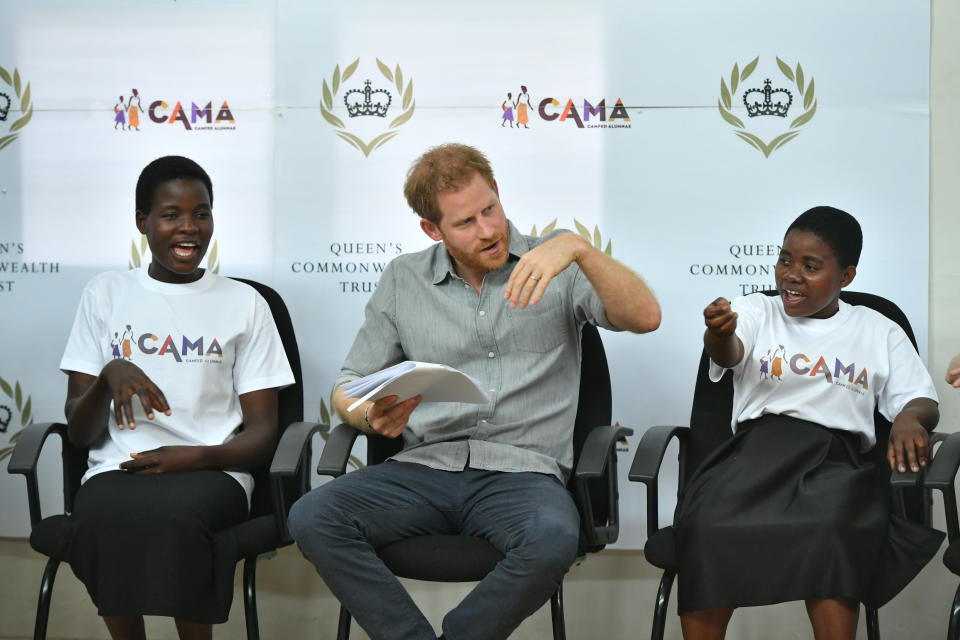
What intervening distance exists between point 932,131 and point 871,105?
21 cm

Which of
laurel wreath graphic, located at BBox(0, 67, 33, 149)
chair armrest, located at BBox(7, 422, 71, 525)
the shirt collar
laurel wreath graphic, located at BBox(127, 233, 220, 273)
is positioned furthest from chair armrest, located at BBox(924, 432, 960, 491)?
laurel wreath graphic, located at BBox(0, 67, 33, 149)

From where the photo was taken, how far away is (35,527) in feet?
8.32

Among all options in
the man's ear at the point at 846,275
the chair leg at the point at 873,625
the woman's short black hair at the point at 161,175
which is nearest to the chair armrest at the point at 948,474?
the chair leg at the point at 873,625

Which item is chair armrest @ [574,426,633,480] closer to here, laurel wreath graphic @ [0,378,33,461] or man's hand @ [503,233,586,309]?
man's hand @ [503,233,586,309]

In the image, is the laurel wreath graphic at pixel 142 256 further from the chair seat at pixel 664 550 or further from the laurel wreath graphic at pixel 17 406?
the chair seat at pixel 664 550

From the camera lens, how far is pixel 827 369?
8.62 ft

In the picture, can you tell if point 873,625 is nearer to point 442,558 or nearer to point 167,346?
point 442,558

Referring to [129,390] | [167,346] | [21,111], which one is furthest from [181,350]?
[21,111]

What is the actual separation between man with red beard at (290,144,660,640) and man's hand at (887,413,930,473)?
0.63 m

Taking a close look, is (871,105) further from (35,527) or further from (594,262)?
(35,527)

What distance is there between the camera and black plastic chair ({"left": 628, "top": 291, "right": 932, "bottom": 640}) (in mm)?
2400

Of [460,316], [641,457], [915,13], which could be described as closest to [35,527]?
[460,316]

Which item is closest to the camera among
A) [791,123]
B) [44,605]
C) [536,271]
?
[536,271]

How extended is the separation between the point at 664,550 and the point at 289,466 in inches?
35.9
